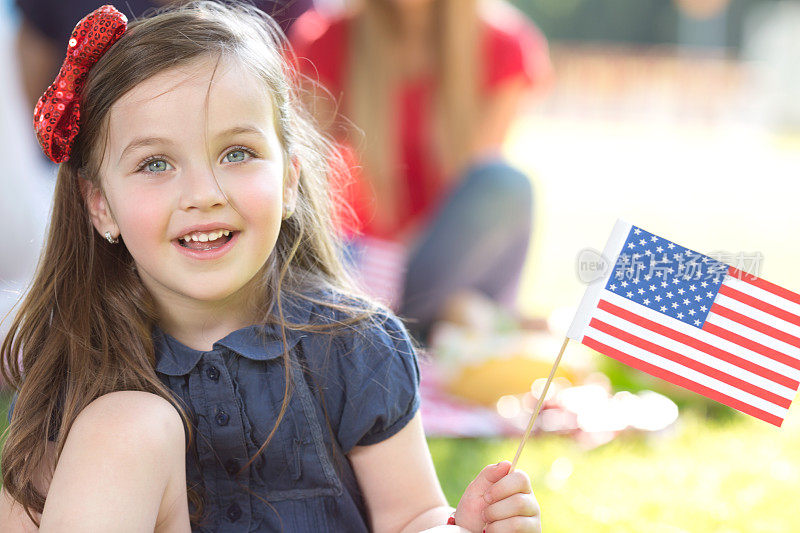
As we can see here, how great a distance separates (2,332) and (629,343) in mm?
1927

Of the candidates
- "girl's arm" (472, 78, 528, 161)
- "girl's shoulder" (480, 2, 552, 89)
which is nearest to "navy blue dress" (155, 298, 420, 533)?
"girl's arm" (472, 78, 528, 161)

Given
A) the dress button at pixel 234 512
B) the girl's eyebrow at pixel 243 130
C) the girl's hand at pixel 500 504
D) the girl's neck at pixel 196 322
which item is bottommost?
the dress button at pixel 234 512

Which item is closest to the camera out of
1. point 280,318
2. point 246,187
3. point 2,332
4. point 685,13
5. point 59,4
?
point 246,187

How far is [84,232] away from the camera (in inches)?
58.9

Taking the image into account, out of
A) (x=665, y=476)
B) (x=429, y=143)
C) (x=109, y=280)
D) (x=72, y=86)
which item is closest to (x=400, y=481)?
(x=109, y=280)

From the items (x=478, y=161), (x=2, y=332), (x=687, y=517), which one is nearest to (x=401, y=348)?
(x=687, y=517)

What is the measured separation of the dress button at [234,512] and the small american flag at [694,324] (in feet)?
1.92

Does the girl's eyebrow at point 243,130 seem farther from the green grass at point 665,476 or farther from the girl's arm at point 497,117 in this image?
the girl's arm at point 497,117

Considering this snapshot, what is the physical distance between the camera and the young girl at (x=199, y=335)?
1.33m

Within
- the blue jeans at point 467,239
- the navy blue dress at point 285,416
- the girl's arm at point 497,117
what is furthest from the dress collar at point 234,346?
the girl's arm at point 497,117

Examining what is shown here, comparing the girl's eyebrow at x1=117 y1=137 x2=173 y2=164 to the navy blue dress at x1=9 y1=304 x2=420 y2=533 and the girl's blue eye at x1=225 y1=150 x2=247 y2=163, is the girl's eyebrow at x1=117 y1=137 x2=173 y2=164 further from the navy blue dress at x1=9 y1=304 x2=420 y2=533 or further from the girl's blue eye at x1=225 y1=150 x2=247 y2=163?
the navy blue dress at x1=9 y1=304 x2=420 y2=533

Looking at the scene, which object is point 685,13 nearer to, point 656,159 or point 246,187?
point 656,159

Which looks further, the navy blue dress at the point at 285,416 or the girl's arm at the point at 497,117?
the girl's arm at the point at 497,117

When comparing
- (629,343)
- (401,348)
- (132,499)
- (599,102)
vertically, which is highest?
(629,343)
